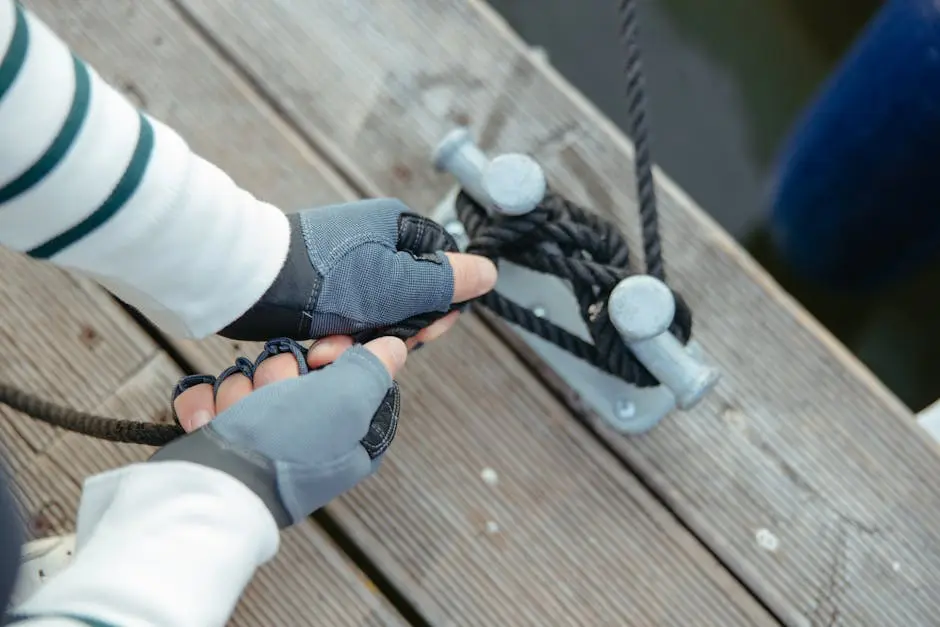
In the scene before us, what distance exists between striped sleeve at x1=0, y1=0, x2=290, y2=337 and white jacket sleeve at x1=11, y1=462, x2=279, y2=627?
118mm

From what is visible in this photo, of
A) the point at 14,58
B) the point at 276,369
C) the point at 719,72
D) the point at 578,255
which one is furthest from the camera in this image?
the point at 719,72

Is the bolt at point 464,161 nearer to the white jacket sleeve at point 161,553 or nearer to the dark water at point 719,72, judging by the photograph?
the white jacket sleeve at point 161,553

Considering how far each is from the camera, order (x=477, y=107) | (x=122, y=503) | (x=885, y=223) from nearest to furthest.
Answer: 1. (x=122, y=503)
2. (x=477, y=107)
3. (x=885, y=223)

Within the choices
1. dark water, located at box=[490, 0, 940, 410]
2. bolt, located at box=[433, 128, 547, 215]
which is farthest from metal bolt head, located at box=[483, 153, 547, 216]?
dark water, located at box=[490, 0, 940, 410]

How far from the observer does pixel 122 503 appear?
45cm

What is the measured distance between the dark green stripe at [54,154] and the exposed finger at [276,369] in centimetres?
18

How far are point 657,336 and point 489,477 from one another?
0.19 m

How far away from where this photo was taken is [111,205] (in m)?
0.45

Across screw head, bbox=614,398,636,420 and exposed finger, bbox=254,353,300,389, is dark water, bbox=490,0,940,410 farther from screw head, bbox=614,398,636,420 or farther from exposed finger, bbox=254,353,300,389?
exposed finger, bbox=254,353,300,389

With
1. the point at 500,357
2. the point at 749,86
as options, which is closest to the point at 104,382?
the point at 500,357

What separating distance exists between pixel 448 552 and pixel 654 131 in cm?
90

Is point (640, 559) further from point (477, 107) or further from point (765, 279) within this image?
point (477, 107)

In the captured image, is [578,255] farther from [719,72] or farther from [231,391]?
[719,72]

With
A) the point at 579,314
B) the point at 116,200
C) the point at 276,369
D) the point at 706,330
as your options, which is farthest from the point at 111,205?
the point at 706,330
